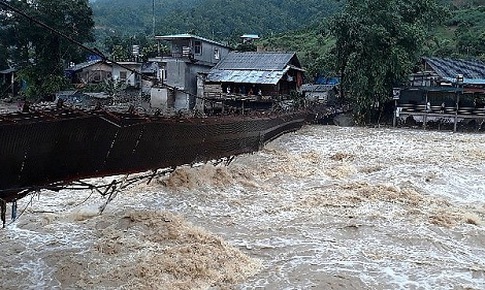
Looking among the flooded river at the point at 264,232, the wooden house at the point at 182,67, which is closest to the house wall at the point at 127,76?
the wooden house at the point at 182,67

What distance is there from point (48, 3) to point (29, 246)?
26104mm

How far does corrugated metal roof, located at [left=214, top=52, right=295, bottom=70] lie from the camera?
28.8 meters

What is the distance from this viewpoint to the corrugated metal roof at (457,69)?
2505 cm

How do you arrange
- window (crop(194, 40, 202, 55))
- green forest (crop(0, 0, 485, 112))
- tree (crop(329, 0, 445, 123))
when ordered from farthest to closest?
window (crop(194, 40, 202, 55)), green forest (crop(0, 0, 485, 112)), tree (crop(329, 0, 445, 123))

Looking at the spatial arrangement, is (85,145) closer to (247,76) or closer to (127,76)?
(247,76)

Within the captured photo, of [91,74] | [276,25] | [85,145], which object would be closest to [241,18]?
[276,25]

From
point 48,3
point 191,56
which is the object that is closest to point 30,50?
point 48,3

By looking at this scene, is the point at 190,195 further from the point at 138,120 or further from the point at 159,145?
the point at 138,120

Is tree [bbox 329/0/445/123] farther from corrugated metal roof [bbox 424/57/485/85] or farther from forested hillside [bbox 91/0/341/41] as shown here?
forested hillside [bbox 91/0/341/41]

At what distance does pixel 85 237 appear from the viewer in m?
Result: 9.66

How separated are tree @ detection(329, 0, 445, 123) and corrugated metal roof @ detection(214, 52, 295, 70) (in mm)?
3650

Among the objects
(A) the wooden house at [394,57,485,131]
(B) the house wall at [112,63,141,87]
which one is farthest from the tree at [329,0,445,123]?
(B) the house wall at [112,63,141,87]

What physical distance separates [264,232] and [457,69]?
20.6 meters

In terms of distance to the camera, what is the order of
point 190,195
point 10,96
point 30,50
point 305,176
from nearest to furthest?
point 190,195 < point 305,176 < point 10,96 < point 30,50
